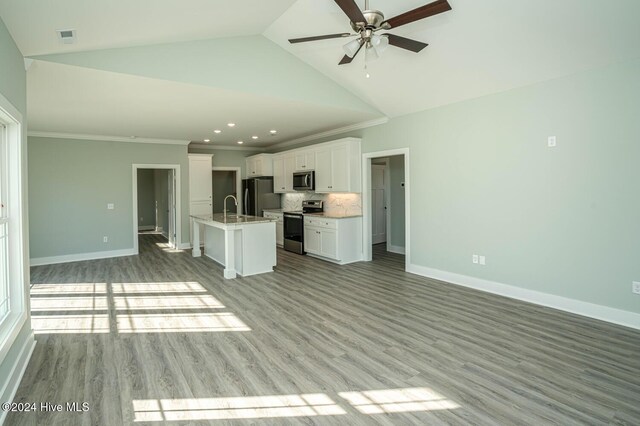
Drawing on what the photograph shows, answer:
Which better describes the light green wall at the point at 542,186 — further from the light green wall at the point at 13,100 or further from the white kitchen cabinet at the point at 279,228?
the light green wall at the point at 13,100

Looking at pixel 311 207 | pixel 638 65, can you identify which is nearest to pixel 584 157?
pixel 638 65

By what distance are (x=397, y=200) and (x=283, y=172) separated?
2.83m

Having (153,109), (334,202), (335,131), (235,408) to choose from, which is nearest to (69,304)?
(153,109)

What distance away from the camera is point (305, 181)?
739 cm

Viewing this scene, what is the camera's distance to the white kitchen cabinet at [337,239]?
250 inches

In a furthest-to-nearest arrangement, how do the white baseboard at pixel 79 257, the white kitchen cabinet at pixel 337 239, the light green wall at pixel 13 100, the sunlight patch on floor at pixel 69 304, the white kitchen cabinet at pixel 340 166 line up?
the white baseboard at pixel 79 257, the white kitchen cabinet at pixel 340 166, the white kitchen cabinet at pixel 337 239, the sunlight patch on floor at pixel 69 304, the light green wall at pixel 13 100

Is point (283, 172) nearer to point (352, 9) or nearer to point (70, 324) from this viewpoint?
point (70, 324)

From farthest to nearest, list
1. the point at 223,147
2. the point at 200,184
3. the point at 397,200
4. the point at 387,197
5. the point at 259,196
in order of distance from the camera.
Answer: the point at 223,147 < the point at 259,196 < the point at 200,184 < the point at 387,197 < the point at 397,200

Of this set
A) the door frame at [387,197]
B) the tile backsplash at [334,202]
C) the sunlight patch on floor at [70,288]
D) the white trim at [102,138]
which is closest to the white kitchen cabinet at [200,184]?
the white trim at [102,138]

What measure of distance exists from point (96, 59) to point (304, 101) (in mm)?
2502

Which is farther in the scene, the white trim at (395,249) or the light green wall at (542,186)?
the white trim at (395,249)

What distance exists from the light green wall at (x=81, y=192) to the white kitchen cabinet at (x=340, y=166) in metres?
3.83

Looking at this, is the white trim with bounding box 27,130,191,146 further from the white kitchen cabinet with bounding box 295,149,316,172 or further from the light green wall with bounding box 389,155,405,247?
the light green wall with bounding box 389,155,405,247

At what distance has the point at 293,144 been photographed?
342 inches
